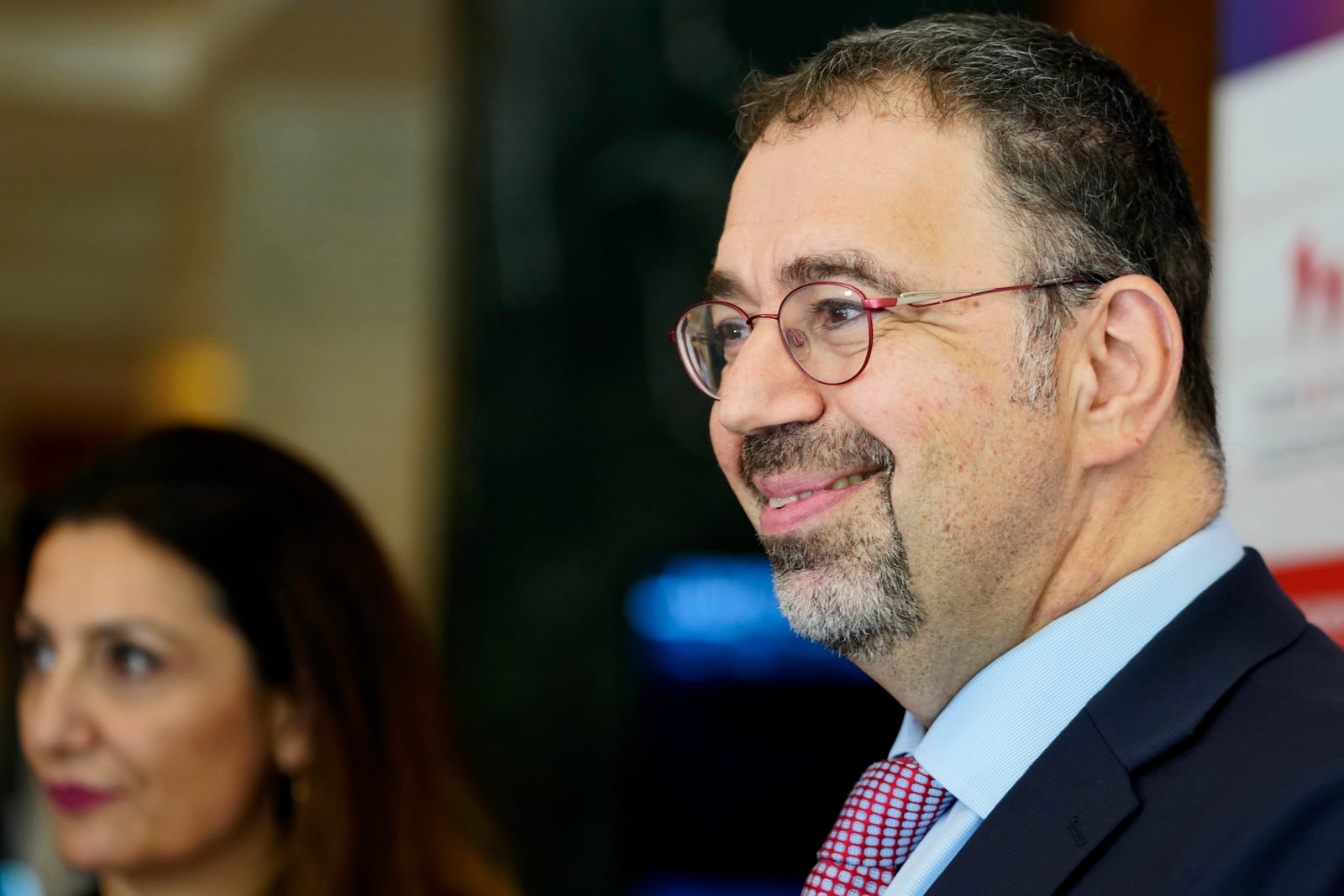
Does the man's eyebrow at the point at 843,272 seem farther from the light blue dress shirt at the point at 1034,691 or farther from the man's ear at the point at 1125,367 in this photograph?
the light blue dress shirt at the point at 1034,691

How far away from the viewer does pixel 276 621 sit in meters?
2.39

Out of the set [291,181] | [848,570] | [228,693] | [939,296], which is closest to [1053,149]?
[939,296]

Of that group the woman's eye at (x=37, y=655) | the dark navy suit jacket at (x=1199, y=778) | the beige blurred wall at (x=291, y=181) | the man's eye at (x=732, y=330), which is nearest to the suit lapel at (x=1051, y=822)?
the dark navy suit jacket at (x=1199, y=778)

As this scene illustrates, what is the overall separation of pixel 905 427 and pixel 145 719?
4.39ft

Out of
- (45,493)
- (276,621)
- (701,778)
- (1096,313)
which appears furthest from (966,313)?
(701,778)

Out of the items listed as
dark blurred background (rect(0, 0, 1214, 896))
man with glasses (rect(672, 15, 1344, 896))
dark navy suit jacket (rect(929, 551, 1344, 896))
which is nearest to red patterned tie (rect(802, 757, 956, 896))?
man with glasses (rect(672, 15, 1344, 896))

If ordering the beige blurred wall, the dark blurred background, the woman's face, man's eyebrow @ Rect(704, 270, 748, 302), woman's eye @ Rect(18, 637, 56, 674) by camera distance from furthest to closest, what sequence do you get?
the beige blurred wall < the dark blurred background < woman's eye @ Rect(18, 637, 56, 674) < the woman's face < man's eyebrow @ Rect(704, 270, 748, 302)

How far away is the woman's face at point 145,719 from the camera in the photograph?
89.6 inches

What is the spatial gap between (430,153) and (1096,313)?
176 inches

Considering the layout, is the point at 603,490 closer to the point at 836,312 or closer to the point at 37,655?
the point at 37,655

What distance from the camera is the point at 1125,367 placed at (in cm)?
146

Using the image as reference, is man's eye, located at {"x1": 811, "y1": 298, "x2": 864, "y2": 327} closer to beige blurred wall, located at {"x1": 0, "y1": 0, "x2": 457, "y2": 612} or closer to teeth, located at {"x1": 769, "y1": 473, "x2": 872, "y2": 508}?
teeth, located at {"x1": 769, "y1": 473, "x2": 872, "y2": 508}

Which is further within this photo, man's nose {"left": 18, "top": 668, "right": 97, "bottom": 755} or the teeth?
man's nose {"left": 18, "top": 668, "right": 97, "bottom": 755}

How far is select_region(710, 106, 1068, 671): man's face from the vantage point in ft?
4.66
